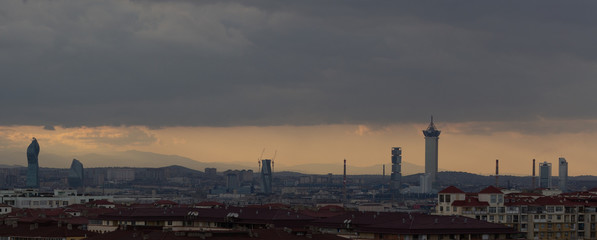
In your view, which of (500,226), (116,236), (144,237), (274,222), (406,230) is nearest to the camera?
(144,237)

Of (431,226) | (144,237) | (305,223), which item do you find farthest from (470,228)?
(144,237)

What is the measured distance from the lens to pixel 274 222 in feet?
573

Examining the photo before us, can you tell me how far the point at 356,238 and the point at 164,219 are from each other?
127 ft

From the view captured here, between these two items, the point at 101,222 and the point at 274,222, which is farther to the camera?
the point at 101,222

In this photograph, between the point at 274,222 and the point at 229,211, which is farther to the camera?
Result: the point at 229,211

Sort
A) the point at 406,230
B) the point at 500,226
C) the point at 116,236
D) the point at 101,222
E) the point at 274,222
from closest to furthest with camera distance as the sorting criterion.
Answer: the point at 116,236
the point at 406,230
the point at 500,226
the point at 274,222
the point at 101,222

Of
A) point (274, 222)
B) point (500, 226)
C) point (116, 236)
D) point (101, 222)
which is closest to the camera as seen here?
point (116, 236)

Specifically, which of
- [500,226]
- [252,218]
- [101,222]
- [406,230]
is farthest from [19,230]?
[500,226]

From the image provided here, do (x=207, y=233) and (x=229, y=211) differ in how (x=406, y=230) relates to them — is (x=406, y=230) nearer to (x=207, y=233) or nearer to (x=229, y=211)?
(x=207, y=233)

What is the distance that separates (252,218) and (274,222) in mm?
4367

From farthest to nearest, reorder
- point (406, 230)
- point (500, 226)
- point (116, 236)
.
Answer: point (500, 226)
point (406, 230)
point (116, 236)

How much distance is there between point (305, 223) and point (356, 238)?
2277 cm

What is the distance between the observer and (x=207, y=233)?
129 m

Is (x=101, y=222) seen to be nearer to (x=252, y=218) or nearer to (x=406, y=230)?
(x=252, y=218)
